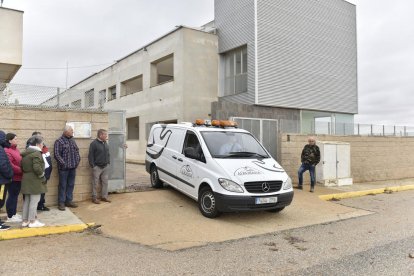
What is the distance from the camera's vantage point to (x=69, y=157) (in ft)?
25.3

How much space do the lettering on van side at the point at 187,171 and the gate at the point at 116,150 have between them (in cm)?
190

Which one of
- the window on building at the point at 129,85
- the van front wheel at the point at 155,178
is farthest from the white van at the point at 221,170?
the window on building at the point at 129,85

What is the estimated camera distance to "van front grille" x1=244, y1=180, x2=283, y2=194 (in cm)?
706

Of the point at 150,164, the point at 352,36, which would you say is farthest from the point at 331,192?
the point at 352,36

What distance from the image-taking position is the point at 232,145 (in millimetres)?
8195

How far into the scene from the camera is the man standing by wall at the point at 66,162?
25.0ft

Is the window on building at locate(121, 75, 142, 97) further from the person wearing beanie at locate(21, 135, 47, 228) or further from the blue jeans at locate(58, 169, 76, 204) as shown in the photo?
the person wearing beanie at locate(21, 135, 47, 228)

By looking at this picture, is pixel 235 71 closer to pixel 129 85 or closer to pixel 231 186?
pixel 129 85

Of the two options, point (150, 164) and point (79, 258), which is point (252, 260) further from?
point (150, 164)

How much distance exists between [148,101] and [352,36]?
13747 mm

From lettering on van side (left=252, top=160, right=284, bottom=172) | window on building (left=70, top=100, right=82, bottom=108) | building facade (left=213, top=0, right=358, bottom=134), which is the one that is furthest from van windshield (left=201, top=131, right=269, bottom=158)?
building facade (left=213, top=0, right=358, bottom=134)

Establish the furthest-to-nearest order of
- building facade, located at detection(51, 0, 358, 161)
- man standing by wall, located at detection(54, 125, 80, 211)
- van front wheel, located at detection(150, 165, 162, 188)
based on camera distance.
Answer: building facade, located at detection(51, 0, 358, 161)
van front wheel, located at detection(150, 165, 162, 188)
man standing by wall, located at detection(54, 125, 80, 211)

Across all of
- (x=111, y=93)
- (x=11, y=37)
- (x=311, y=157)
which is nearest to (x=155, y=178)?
(x=311, y=157)

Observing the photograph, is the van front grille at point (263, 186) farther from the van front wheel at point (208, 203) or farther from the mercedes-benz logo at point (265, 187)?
the van front wheel at point (208, 203)
